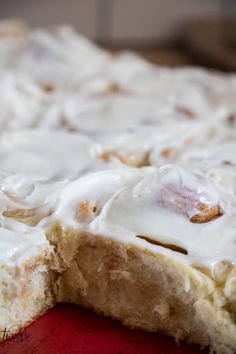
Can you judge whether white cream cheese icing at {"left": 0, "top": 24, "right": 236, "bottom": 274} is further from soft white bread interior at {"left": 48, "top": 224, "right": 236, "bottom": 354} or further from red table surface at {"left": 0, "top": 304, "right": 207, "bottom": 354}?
red table surface at {"left": 0, "top": 304, "right": 207, "bottom": 354}

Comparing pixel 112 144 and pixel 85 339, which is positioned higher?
pixel 112 144


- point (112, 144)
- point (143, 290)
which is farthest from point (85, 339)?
point (112, 144)

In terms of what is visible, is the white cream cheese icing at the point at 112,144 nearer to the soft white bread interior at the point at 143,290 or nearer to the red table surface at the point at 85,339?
the soft white bread interior at the point at 143,290

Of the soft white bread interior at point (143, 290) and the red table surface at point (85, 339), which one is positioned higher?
the soft white bread interior at point (143, 290)

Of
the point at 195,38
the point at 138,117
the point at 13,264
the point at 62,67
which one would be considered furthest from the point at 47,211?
the point at 195,38

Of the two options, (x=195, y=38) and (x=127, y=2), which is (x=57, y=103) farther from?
(x=127, y=2)

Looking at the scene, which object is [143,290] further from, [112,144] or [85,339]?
[112,144]

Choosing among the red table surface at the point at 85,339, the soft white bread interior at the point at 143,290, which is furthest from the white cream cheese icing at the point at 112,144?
the red table surface at the point at 85,339

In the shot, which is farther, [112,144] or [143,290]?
[112,144]

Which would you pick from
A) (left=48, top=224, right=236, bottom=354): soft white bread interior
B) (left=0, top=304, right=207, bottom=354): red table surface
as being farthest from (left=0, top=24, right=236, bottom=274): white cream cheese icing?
(left=0, top=304, right=207, bottom=354): red table surface
